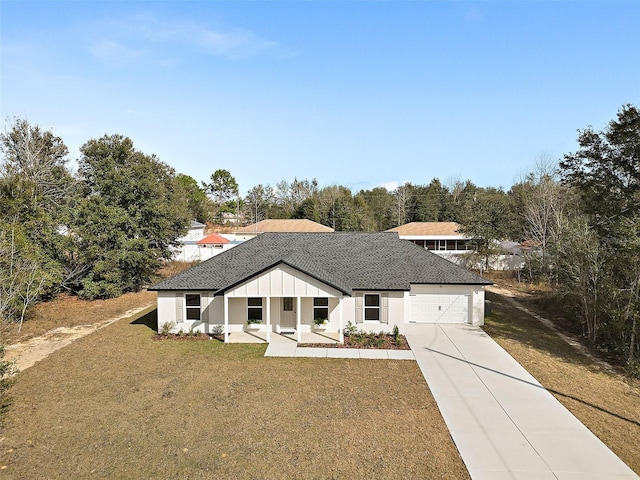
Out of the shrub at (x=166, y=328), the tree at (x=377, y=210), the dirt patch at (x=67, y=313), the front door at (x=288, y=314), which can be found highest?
the tree at (x=377, y=210)

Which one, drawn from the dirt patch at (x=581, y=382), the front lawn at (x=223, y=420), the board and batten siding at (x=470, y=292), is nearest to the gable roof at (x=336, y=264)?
the board and batten siding at (x=470, y=292)

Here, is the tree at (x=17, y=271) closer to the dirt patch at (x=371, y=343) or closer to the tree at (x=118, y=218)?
the tree at (x=118, y=218)

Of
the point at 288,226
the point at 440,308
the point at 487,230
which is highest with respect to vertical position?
the point at 288,226

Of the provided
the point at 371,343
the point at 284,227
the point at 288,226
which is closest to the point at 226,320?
the point at 371,343

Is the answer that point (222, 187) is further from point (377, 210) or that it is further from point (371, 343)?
point (371, 343)

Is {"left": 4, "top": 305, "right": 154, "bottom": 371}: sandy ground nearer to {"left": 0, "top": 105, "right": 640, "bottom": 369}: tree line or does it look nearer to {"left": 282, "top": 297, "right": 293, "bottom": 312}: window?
{"left": 0, "top": 105, "right": 640, "bottom": 369}: tree line

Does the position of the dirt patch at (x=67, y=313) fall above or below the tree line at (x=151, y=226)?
below

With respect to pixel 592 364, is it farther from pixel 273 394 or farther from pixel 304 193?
pixel 304 193
